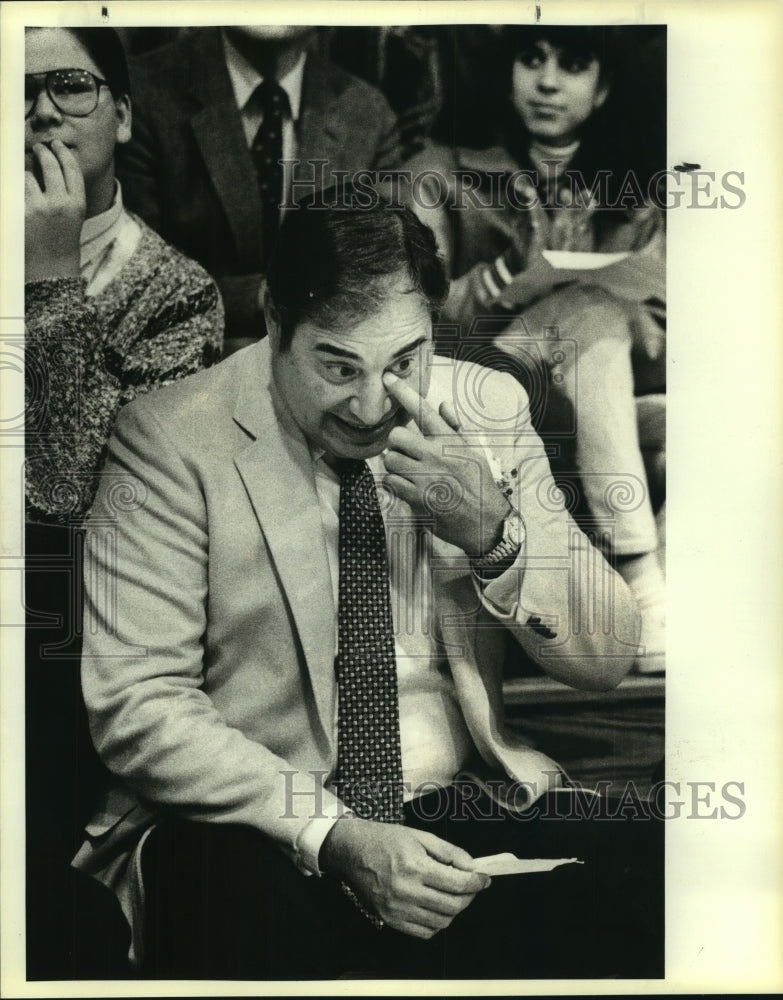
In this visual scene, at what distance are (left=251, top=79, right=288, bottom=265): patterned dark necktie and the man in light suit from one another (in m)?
0.06

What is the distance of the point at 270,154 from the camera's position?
9.56ft

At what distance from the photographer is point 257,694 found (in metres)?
2.85

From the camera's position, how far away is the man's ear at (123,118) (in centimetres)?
292

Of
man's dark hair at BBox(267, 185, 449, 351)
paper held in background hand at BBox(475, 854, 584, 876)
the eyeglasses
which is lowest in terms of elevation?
paper held in background hand at BBox(475, 854, 584, 876)

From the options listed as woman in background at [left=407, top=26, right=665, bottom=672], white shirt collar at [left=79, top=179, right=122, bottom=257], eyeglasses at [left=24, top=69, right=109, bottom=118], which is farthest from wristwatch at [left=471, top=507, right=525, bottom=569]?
eyeglasses at [left=24, top=69, right=109, bottom=118]

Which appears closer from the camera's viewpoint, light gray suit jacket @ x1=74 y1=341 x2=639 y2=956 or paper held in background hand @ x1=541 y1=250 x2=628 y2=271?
light gray suit jacket @ x1=74 y1=341 x2=639 y2=956

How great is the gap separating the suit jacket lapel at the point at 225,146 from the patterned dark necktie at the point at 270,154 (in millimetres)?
20

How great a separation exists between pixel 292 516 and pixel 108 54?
1.29 m

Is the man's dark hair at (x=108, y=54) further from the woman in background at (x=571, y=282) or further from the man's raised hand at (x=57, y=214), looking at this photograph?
the woman in background at (x=571, y=282)

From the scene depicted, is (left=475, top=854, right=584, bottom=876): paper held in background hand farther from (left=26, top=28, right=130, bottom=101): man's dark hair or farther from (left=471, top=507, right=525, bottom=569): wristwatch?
(left=26, top=28, right=130, bottom=101): man's dark hair

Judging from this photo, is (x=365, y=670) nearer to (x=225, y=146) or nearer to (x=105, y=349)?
(x=105, y=349)

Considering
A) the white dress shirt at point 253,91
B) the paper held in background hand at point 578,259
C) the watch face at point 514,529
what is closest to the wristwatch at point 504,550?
the watch face at point 514,529

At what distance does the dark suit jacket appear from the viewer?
9.52ft

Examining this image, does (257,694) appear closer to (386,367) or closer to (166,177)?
(386,367)
